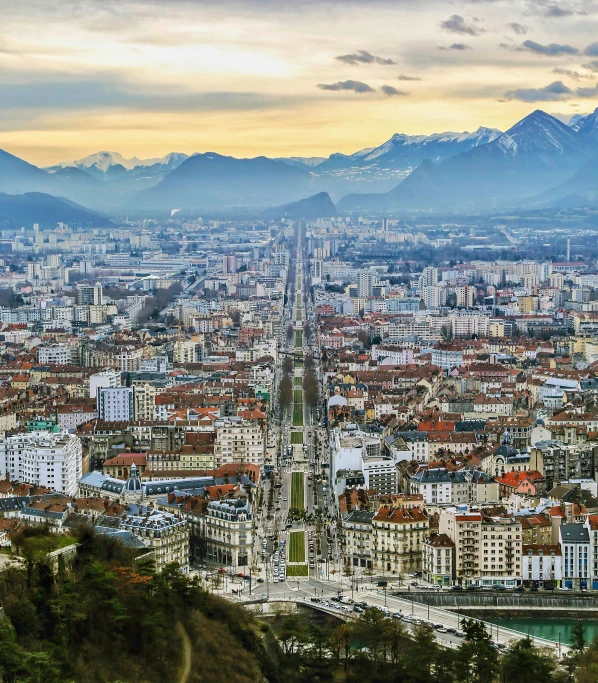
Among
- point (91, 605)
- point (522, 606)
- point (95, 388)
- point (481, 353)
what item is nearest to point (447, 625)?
point (522, 606)

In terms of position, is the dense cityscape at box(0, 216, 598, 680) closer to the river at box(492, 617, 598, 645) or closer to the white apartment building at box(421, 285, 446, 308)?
the river at box(492, 617, 598, 645)

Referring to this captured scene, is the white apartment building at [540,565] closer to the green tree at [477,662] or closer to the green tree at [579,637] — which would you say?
the green tree at [579,637]

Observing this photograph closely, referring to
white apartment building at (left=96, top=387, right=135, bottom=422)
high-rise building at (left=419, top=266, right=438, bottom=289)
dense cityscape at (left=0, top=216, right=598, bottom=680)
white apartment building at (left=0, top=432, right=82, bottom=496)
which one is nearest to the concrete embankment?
dense cityscape at (left=0, top=216, right=598, bottom=680)

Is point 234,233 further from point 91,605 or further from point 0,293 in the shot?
point 91,605

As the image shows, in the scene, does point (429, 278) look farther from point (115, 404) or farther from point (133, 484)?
point (133, 484)

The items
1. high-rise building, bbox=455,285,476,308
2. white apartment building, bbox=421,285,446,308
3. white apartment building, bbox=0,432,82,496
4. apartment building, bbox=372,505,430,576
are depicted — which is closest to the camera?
apartment building, bbox=372,505,430,576

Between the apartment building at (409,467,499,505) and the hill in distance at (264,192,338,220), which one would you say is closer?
the apartment building at (409,467,499,505)
